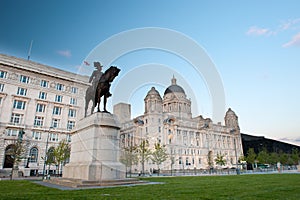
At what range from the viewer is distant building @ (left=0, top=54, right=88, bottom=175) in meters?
49.5

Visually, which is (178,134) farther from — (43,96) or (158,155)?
(43,96)

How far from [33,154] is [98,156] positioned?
43.8 meters

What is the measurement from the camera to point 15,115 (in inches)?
2023

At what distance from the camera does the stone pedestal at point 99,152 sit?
51.7 ft

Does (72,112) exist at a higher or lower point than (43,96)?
lower

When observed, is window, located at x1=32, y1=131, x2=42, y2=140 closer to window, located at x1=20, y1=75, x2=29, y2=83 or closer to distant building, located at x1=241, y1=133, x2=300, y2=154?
window, located at x1=20, y1=75, x2=29, y2=83

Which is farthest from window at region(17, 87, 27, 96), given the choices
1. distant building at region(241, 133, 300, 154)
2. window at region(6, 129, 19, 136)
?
distant building at region(241, 133, 300, 154)

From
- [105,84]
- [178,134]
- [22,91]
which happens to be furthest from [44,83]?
[178,134]

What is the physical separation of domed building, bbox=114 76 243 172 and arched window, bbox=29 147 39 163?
30.6m

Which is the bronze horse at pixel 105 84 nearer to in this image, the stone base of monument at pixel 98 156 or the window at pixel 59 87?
the stone base of monument at pixel 98 156

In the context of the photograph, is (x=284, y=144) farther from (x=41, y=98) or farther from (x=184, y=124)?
(x=41, y=98)

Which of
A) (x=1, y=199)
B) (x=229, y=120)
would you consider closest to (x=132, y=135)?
(x=229, y=120)

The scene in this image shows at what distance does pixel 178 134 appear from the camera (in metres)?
98.8

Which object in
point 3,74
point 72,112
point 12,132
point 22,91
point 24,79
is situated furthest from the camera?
point 72,112
